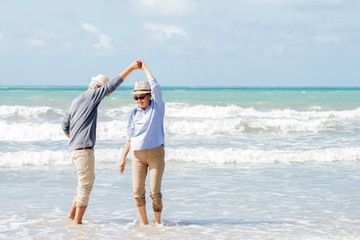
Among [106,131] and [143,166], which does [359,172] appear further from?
[106,131]

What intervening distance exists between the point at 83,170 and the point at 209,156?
646 centimetres

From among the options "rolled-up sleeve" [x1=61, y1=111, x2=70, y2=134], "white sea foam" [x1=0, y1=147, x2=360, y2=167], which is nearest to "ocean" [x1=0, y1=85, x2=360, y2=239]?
"white sea foam" [x1=0, y1=147, x2=360, y2=167]

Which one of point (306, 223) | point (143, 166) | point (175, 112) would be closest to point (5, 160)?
point (143, 166)

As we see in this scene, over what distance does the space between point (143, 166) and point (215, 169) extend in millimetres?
5011

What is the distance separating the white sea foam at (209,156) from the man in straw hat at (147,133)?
584cm

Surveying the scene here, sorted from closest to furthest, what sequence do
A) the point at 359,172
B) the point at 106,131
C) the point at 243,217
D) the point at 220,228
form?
the point at 220,228 → the point at 243,217 → the point at 359,172 → the point at 106,131

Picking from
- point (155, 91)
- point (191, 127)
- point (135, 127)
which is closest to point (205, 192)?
point (135, 127)

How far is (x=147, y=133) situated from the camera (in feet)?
17.0

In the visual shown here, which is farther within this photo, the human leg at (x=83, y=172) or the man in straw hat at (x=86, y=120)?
the human leg at (x=83, y=172)

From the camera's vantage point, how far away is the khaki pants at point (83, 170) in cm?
522

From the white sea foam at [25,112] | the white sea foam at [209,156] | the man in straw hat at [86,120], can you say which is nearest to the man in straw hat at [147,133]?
the man in straw hat at [86,120]

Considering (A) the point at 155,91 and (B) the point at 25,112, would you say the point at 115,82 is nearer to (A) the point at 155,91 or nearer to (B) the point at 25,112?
(A) the point at 155,91

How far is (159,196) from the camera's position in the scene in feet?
17.7

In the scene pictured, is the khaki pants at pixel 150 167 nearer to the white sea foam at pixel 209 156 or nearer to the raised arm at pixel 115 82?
the raised arm at pixel 115 82
